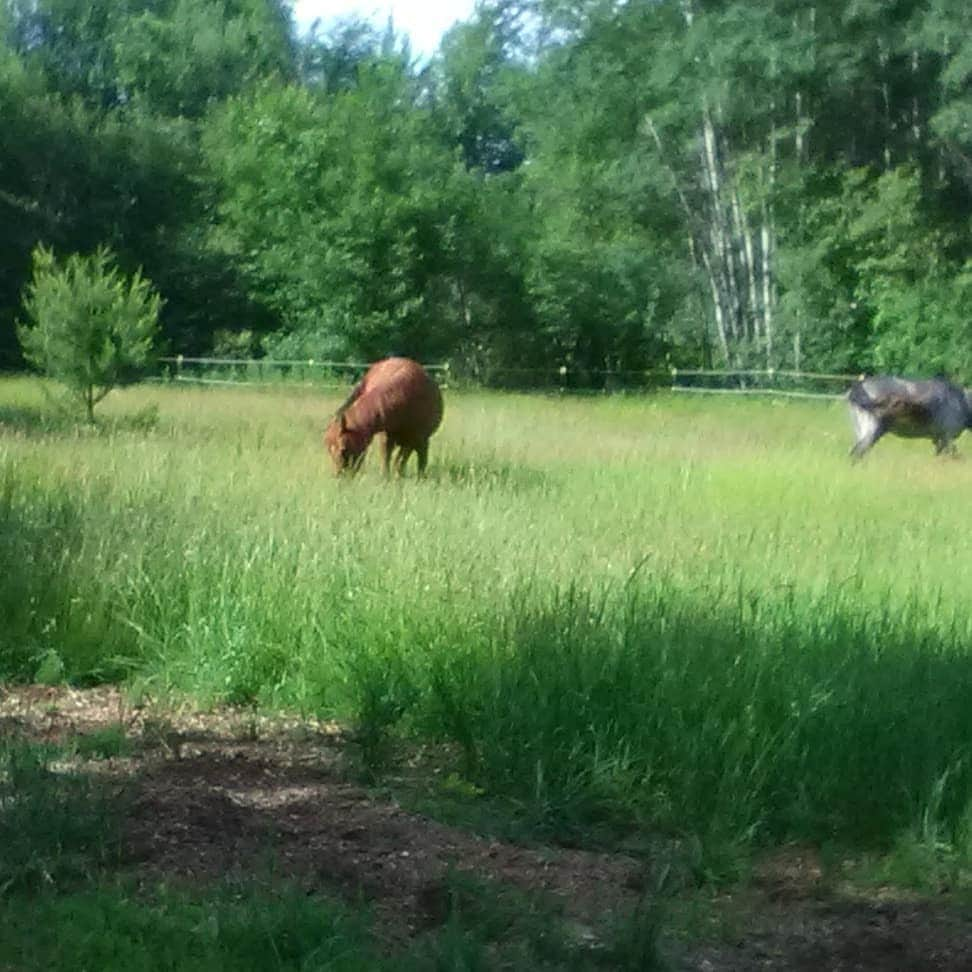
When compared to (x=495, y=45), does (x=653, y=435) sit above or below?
below

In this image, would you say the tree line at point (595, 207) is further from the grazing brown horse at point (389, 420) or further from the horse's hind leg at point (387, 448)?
the horse's hind leg at point (387, 448)

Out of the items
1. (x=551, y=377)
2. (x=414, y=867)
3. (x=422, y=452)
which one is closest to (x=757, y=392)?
(x=551, y=377)

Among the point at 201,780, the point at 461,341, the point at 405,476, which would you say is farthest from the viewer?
the point at 461,341

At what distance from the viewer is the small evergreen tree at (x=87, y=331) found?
2316 centimetres

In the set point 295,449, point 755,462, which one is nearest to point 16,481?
point 295,449

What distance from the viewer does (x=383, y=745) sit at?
6938 mm

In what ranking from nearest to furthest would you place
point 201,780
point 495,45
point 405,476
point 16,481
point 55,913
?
point 55,913
point 201,780
point 16,481
point 405,476
point 495,45

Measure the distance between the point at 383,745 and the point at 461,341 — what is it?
3551 cm

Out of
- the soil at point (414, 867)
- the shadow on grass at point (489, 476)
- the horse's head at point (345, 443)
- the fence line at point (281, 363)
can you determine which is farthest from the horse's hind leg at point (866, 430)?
the soil at point (414, 867)

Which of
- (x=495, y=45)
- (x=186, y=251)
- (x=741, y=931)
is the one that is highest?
(x=495, y=45)

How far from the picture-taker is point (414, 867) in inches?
219

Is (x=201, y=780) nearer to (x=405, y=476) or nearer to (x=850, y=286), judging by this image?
(x=405, y=476)

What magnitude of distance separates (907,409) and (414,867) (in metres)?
19.5

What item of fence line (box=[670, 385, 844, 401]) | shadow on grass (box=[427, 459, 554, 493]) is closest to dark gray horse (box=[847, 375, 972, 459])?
shadow on grass (box=[427, 459, 554, 493])
